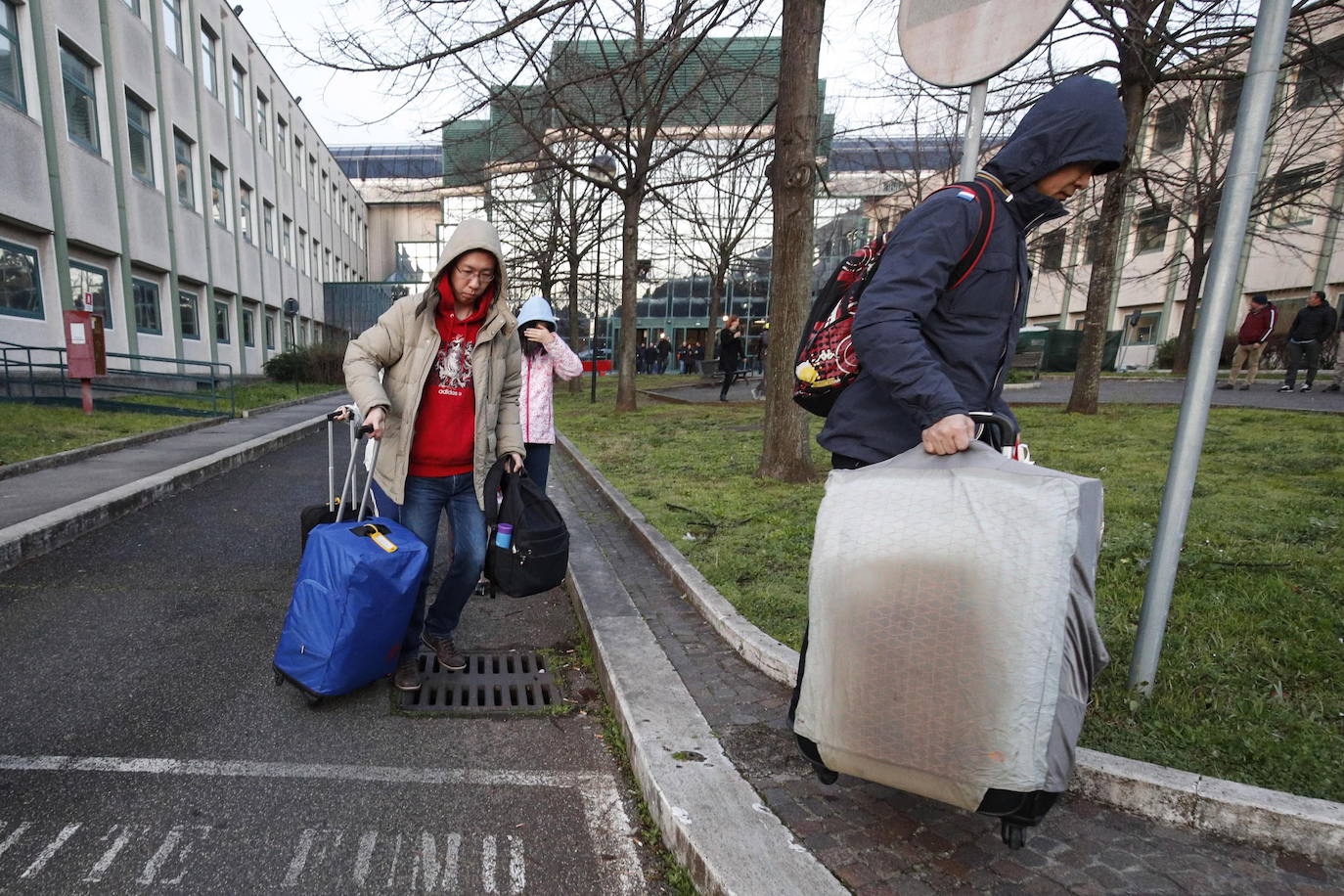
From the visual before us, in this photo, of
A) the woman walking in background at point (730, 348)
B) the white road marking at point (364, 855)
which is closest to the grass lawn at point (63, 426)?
the white road marking at point (364, 855)

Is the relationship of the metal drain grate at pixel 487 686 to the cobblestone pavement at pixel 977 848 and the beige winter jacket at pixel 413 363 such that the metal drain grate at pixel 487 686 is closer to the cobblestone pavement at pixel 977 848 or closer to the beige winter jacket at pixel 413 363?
the beige winter jacket at pixel 413 363

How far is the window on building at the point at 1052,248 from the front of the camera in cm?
1666

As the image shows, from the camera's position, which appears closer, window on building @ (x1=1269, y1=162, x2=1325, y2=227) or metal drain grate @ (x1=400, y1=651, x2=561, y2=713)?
metal drain grate @ (x1=400, y1=651, x2=561, y2=713)

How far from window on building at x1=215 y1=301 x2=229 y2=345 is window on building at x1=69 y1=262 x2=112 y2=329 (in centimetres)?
624

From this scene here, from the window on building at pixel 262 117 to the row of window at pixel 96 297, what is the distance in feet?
26.5

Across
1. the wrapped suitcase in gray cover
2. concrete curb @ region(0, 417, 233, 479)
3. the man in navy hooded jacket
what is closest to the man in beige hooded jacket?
the man in navy hooded jacket

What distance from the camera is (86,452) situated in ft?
25.4

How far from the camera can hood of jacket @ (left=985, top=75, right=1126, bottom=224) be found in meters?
1.79

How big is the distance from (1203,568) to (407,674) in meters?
4.27

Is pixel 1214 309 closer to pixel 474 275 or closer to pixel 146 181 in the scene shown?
pixel 474 275

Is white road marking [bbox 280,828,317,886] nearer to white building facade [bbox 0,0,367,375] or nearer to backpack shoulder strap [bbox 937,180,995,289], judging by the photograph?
backpack shoulder strap [bbox 937,180,995,289]

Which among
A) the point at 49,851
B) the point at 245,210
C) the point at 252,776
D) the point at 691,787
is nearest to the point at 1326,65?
the point at 691,787

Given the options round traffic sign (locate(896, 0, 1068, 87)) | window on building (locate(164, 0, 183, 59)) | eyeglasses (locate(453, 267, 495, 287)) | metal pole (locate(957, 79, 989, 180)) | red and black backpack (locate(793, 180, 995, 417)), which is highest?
window on building (locate(164, 0, 183, 59))

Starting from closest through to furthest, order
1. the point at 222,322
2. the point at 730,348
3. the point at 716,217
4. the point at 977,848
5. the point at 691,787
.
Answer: the point at 977,848 < the point at 691,787 < the point at 730,348 < the point at 222,322 < the point at 716,217
